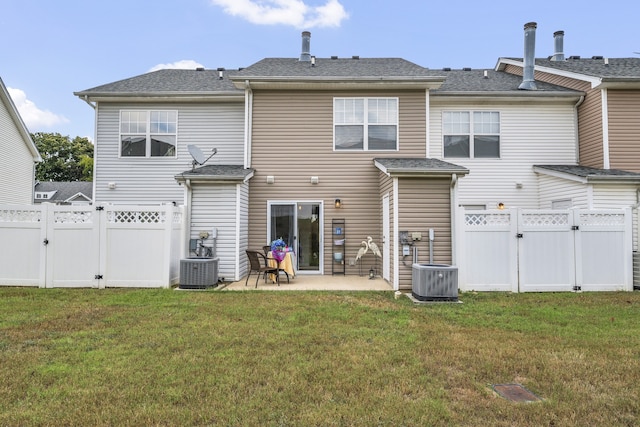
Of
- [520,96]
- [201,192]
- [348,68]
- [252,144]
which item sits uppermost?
[348,68]

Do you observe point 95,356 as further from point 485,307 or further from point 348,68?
point 348,68

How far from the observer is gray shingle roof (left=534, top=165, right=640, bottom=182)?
8.55 m

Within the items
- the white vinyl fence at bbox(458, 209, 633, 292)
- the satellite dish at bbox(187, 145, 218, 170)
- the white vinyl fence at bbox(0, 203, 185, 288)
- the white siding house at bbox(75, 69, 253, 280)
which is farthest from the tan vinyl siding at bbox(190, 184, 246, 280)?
the white vinyl fence at bbox(458, 209, 633, 292)

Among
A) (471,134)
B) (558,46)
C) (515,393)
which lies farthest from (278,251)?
(558,46)

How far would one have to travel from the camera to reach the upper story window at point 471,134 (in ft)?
35.4

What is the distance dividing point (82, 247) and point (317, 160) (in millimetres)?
5910

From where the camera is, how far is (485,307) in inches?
240

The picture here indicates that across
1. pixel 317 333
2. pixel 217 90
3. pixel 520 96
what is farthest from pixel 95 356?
pixel 520 96

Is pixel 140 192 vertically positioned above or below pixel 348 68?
below

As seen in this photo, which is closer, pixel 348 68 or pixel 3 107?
pixel 348 68

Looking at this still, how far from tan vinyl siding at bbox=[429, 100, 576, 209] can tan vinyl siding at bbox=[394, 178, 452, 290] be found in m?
3.30

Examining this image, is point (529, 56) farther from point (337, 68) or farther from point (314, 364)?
point (314, 364)

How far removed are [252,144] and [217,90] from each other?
217 centimetres

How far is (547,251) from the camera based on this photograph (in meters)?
7.48
